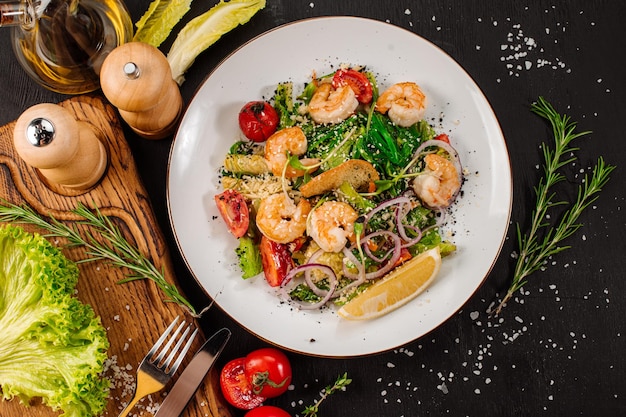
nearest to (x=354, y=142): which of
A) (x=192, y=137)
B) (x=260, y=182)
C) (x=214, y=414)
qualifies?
(x=260, y=182)

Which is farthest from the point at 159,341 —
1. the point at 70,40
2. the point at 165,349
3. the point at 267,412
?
the point at 70,40

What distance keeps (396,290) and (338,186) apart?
0.62m

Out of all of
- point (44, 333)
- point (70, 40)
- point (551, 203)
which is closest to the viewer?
point (44, 333)

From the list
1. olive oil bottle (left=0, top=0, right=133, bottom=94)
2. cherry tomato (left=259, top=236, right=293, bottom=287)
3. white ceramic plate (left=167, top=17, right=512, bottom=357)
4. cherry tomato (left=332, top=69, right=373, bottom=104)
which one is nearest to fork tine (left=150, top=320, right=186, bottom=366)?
white ceramic plate (left=167, top=17, right=512, bottom=357)

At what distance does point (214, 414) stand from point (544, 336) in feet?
6.20

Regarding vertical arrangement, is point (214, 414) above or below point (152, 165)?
below

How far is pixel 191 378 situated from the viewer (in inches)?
122

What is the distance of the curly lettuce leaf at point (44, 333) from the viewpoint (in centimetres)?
A: 282

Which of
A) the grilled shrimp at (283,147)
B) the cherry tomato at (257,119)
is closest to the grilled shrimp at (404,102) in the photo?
the grilled shrimp at (283,147)

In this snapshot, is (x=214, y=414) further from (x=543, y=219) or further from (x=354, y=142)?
(x=543, y=219)

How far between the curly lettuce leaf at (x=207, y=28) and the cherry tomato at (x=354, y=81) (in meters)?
0.61

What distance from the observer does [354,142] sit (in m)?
3.25

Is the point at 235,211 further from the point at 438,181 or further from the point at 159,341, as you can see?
the point at 438,181

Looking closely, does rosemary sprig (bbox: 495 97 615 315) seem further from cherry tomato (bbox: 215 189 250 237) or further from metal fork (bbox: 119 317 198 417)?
metal fork (bbox: 119 317 198 417)
